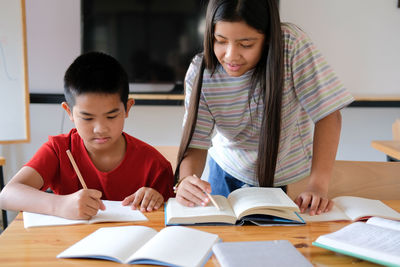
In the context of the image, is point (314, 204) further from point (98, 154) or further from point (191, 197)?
point (98, 154)

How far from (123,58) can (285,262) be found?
2.40 meters

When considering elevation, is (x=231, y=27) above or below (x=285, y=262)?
above

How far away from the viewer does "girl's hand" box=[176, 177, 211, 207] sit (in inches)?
40.1

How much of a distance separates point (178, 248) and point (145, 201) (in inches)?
12.6

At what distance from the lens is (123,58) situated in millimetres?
2906

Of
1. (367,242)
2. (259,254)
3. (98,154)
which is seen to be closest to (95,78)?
(98,154)

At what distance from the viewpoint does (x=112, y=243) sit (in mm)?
787

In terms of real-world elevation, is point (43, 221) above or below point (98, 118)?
below

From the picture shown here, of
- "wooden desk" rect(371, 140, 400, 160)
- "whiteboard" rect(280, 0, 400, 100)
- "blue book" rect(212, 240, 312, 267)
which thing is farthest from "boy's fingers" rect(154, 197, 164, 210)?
"whiteboard" rect(280, 0, 400, 100)

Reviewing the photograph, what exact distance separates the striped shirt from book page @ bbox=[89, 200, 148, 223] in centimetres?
32

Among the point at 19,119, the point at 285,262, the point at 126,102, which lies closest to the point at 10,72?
the point at 19,119

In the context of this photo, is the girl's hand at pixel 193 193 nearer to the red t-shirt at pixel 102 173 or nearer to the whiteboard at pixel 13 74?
the red t-shirt at pixel 102 173

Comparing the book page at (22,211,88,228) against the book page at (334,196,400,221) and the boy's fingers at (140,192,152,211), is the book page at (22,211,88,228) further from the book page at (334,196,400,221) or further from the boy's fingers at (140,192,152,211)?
the book page at (334,196,400,221)

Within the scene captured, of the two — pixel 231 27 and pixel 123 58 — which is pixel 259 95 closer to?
pixel 231 27
